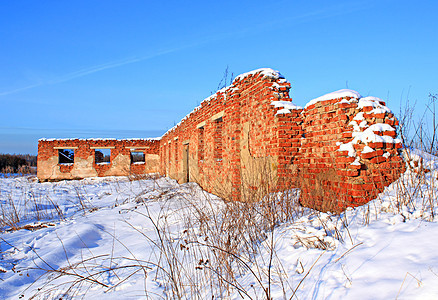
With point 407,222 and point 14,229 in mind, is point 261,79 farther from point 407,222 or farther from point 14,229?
point 14,229

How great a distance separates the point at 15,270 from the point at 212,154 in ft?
16.7

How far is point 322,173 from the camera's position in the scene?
149 inches

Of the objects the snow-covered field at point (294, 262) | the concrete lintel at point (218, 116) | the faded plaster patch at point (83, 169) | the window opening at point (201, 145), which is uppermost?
the concrete lintel at point (218, 116)

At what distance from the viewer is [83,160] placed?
2000 cm

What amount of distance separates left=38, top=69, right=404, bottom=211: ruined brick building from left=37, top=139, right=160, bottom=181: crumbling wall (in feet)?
45.5

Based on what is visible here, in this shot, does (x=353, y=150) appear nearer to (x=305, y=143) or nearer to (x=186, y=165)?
(x=305, y=143)

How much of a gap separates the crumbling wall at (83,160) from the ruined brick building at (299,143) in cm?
1386

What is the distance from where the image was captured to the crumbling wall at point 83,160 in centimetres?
1962

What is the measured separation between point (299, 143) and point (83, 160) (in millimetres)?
19112

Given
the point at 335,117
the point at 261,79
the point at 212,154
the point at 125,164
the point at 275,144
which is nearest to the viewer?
the point at 335,117

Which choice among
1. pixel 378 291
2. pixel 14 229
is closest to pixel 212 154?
pixel 14 229

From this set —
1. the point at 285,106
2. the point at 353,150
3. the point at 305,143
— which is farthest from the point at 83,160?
the point at 353,150

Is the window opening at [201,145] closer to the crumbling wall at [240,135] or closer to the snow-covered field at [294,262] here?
the crumbling wall at [240,135]

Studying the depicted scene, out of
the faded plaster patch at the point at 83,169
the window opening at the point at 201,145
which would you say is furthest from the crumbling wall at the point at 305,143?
the faded plaster patch at the point at 83,169
